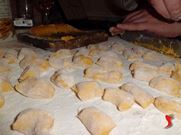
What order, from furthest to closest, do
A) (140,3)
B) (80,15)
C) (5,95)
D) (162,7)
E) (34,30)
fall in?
1. (80,15)
2. (140,3)
3. (34,30)
4. (162,7)
5. (5,95)

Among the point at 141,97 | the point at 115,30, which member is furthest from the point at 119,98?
the point at 115,30

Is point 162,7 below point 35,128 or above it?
above

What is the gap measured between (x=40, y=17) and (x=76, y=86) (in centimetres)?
100

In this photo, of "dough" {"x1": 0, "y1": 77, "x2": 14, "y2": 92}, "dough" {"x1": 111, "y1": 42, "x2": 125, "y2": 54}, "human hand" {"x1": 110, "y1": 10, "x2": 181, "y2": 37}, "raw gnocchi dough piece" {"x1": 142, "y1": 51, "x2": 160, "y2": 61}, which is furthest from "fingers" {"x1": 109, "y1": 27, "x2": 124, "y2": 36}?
"dough" {"x1": 0, "y1": 77, "x2": 14, "y2": 92}

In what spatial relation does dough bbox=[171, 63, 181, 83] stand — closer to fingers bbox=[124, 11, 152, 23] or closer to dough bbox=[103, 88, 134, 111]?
dough bbox=[103, 88, 134, 111]

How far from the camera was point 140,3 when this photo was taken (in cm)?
130

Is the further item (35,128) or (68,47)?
(68,47)

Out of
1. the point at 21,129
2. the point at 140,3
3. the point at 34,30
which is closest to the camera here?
the point at 21,129

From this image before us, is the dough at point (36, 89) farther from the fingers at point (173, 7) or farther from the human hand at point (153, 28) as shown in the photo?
the human hand at point (153, 28)

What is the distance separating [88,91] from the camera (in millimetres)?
607

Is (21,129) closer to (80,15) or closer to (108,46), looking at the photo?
(108,46)

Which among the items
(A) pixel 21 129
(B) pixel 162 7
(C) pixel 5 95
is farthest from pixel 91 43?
(A) pixel 21 129

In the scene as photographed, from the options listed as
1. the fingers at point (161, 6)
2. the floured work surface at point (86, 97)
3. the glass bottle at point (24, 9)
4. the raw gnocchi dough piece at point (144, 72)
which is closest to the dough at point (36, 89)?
the floured work surface at point (86, 97)

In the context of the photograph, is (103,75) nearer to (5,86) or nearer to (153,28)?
(5,86)
